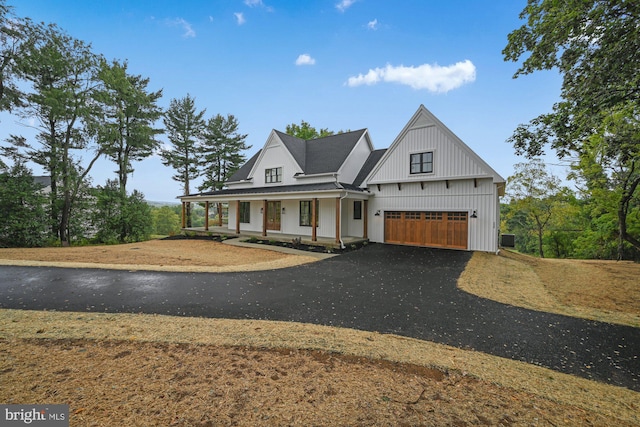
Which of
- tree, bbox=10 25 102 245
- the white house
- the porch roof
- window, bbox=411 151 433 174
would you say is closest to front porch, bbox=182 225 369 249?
the white house

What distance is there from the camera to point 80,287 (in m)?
6.49

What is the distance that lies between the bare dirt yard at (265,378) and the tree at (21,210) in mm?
16578

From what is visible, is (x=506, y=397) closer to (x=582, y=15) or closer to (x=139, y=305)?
(x=139, y=305)

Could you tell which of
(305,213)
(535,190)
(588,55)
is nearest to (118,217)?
(305,213)

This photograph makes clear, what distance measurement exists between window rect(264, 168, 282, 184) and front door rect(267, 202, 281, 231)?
1665 mm

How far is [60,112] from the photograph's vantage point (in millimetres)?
16703

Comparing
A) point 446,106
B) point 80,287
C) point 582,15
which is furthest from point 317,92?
point 80,287

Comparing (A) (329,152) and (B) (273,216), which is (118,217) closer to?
(B) (273,216)

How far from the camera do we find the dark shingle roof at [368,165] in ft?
54.3

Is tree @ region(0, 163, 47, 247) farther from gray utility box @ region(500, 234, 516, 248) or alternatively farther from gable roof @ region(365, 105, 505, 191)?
gray utility box @ region(500, 234, 516, 248)

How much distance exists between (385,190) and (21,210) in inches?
867

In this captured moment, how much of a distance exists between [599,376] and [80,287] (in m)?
9.98

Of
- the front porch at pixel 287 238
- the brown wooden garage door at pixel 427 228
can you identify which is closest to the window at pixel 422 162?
the brown wooden garage door at pixel 427 228

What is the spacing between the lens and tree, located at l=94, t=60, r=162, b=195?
19.0 m
